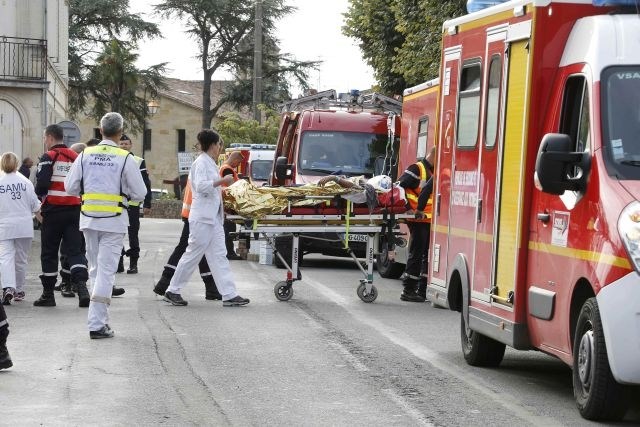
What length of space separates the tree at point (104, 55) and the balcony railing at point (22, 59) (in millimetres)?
32488

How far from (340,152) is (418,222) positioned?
695 centimetres

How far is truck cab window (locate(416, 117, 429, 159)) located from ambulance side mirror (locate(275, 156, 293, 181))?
11.1ft

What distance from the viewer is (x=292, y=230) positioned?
16.6 metres

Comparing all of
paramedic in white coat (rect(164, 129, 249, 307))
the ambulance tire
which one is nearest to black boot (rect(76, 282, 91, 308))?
paramedic in white coat (rect(164, 129, 249, 307))

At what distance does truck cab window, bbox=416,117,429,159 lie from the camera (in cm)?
2022

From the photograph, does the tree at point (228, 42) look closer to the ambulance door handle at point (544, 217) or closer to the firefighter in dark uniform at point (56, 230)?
the firefighter in dark uniform at point (56, 230)

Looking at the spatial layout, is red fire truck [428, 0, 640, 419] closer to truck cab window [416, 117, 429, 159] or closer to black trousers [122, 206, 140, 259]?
truck cab window [416, 117, 429, 159]

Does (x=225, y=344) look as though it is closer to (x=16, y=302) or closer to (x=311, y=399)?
(x=311, y=399)

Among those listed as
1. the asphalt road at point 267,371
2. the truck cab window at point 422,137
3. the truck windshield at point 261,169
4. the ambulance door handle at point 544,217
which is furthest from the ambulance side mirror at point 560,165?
the truck windshield at point 261,169

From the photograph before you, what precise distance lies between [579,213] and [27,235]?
8.76m

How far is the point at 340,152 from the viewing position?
24.0 metres

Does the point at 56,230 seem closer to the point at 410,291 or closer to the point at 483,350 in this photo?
the point at 410,291

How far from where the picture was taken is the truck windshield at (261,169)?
35.2 meters

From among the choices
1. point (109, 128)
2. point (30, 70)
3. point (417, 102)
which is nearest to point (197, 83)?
point (30, 70)
